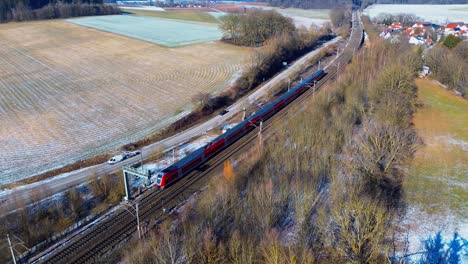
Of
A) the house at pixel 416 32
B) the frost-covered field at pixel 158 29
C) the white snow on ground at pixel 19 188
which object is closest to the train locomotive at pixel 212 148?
the white snow on ground at pixel 19 188

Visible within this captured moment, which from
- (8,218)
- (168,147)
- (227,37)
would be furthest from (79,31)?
(8,218)

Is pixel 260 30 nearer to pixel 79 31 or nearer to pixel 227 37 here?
pixel 227 37

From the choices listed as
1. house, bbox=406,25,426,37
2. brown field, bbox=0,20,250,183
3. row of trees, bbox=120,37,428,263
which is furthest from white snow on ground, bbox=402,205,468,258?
house, bbox=406,25,426,37

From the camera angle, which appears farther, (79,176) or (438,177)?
(79,176)

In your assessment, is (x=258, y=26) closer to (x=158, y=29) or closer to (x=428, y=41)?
(x=158, y=29)

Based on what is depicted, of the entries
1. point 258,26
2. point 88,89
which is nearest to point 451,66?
point 258,26

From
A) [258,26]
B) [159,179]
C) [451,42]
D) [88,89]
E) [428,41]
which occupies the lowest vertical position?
[159,179]

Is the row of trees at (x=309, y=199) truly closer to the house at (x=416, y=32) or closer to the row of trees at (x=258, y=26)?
the row of trees at (x=258, y=26)
